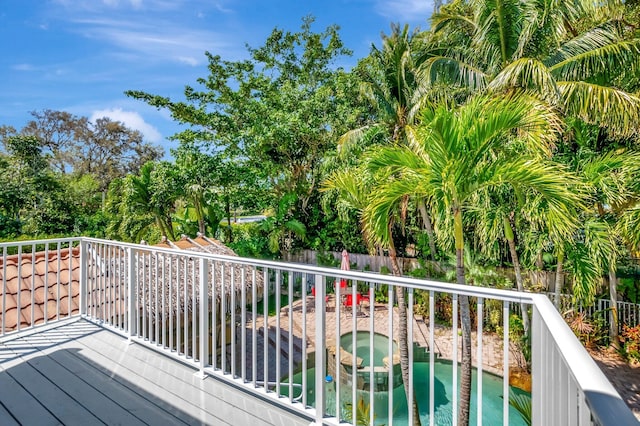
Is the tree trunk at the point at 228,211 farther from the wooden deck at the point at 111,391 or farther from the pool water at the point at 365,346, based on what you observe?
the wooden deck at the point at 111,391

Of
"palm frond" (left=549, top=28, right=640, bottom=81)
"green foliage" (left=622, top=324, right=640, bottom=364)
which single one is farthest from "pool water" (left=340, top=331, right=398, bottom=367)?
"palm frond" (left=549, top=28, right=640, bottom=81)

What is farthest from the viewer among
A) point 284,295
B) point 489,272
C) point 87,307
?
point 284,295

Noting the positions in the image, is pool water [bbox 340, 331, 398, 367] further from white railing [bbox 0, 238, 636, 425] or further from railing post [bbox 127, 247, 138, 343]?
railing post [bbox 127, 247, 138, 343]

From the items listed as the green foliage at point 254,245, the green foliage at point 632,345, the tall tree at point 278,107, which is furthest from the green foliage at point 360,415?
the tall tree at point 278,107

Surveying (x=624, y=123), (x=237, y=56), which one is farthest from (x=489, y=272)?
(x=237, y=56)

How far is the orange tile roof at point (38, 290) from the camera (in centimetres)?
429

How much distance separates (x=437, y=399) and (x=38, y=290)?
22.4ft

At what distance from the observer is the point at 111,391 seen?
284 centimetres

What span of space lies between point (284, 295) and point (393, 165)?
8696 mm

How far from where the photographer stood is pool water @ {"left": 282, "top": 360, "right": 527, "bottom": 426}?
19.9 ft

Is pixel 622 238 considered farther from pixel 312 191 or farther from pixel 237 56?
pixel 237 56

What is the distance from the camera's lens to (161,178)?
12.7 meters

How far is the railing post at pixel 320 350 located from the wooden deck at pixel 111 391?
0.63ft

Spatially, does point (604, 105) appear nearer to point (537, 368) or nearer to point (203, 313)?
point (537, 368)
